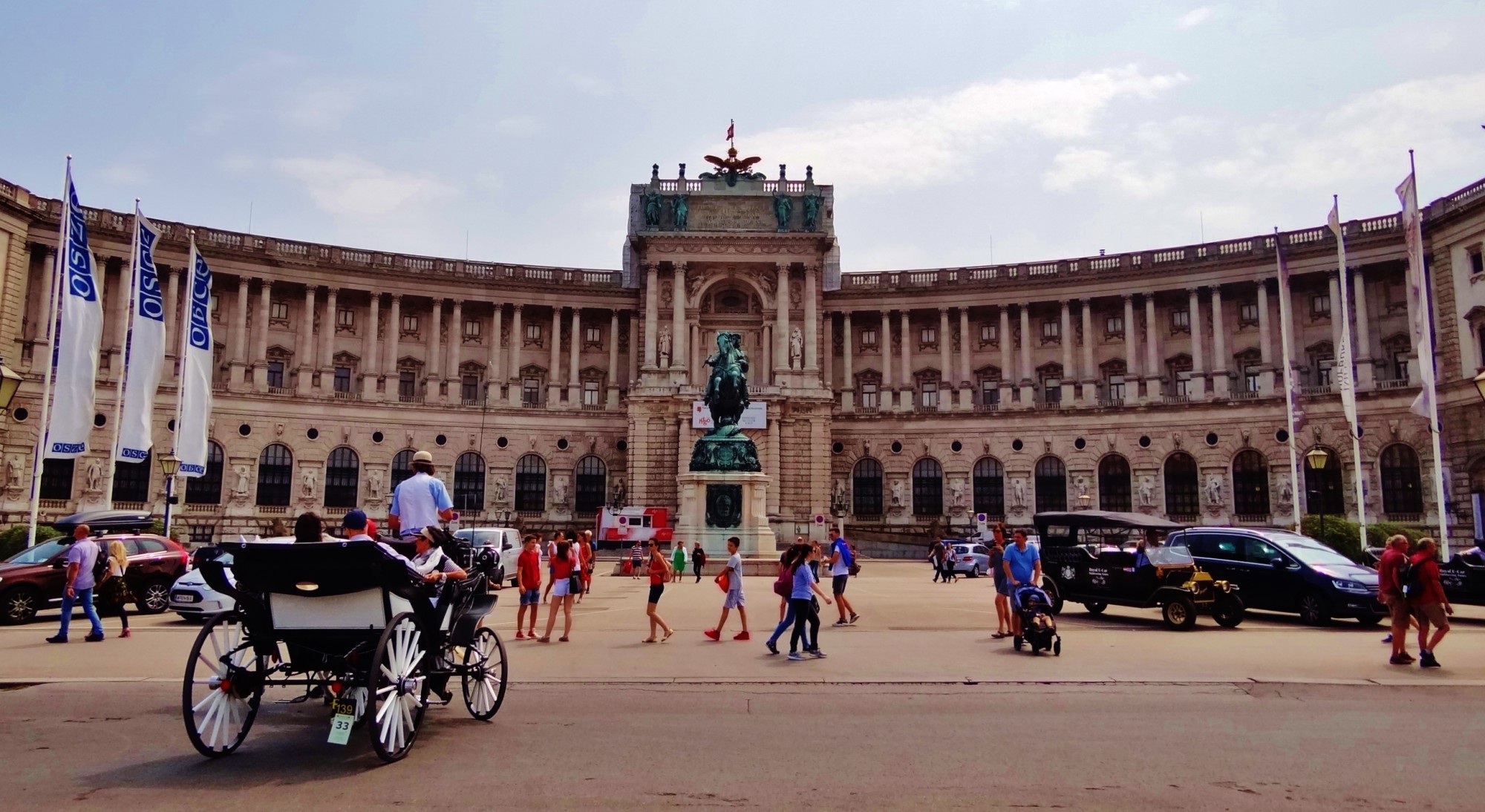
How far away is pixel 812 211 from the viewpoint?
63938 mm

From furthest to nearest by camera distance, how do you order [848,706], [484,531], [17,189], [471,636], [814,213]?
[814,213] < [17,189] < [484,531] < [848,706] < [471,636]

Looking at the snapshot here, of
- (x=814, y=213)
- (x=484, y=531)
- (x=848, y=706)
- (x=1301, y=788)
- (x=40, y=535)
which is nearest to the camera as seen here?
(x=1301, y=788)

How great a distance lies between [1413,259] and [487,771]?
3494 centimetres

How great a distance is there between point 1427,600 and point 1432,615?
0.20m

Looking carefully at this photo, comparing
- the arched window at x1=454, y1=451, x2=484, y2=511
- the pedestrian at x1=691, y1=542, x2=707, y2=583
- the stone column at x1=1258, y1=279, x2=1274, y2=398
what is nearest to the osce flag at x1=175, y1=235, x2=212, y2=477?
the pedestrian at x1=691, y1=542, x2=707, y2=583

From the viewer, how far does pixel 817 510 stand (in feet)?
195

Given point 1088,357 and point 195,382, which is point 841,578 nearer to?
point 195,382

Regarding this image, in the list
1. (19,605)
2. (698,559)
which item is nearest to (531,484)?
(698,559)

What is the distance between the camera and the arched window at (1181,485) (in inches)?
2247

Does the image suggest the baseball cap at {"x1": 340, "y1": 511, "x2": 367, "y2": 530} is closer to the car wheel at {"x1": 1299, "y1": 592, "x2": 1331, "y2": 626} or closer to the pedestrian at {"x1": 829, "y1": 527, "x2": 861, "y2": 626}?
the pedestrian at {"x1": 829, "y1": 527, "x2": 861, "y2": 626}

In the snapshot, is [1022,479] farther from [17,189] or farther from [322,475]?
[17,189]

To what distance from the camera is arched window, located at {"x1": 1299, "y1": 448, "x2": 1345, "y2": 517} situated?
52750mm

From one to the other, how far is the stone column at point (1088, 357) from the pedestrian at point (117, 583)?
178 ft

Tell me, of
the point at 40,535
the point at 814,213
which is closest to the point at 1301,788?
the point at 40,535
